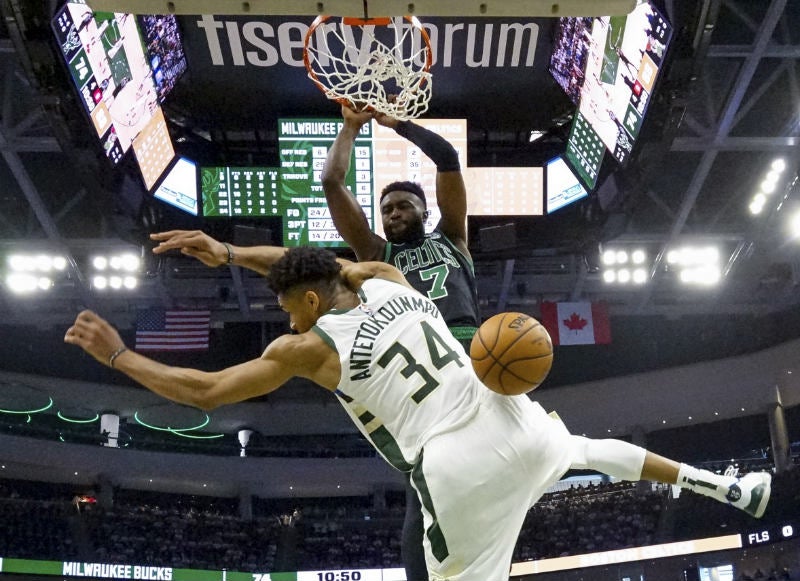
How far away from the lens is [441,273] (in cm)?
454

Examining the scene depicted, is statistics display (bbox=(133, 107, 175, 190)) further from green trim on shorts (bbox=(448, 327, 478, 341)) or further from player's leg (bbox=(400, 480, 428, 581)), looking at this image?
player's leg (bbox=(400, 480, 428, 581))

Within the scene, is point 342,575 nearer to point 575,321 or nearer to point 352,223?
point 575,321

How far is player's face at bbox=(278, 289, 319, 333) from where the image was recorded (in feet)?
Answer: 11.5

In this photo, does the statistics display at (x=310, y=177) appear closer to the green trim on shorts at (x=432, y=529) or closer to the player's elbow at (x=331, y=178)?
the player's elbow at (x=331, y=178)

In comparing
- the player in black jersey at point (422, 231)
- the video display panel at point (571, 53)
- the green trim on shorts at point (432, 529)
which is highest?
the video display panel at point (571, 53)

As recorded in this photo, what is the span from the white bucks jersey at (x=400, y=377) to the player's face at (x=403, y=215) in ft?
4.14

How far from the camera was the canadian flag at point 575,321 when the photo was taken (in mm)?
15266

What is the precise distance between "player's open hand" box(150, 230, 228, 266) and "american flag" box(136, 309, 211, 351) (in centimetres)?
1157

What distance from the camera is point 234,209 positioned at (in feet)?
38.9

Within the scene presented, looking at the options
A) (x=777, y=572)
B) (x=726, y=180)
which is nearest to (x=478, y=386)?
(x=726, y=180)

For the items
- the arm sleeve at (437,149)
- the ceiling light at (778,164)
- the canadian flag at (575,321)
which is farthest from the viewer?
the canadian flag at (575,321)

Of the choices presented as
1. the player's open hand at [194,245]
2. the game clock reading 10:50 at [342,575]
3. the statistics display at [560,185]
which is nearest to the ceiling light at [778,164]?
the statistics display at [560,185]

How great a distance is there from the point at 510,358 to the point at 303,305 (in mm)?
883

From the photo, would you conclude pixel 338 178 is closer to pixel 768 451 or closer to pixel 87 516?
pixel 87 516
